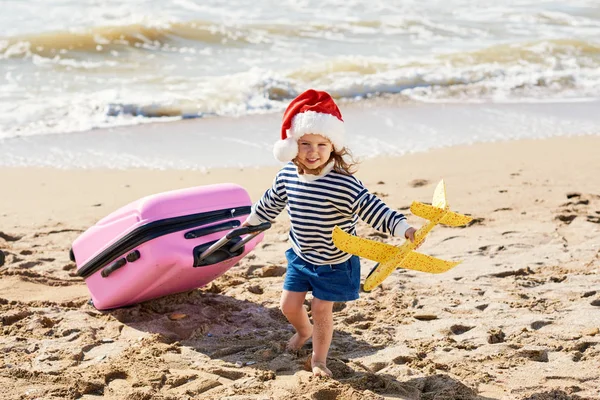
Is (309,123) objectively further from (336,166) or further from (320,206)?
(320,206)

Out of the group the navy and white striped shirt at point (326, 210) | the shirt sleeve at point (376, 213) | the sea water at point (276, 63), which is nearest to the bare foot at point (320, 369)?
the navy and white striped shirt at point (326, 210)

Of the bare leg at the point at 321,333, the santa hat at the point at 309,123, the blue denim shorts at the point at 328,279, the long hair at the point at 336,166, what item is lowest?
the bare leg at the point at 321,333

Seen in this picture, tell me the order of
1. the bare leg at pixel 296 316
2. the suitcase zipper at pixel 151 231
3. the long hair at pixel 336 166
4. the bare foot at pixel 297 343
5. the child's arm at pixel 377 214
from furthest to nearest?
the suitcase zipper at pixel 151 231
the bare foot at pixel 297 343
the bare leg at pixel 296 316
the long hair at pixel 336 166
the child's arm at pixel 377 214

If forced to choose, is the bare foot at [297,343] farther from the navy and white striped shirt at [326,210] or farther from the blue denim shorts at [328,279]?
the navy and white striped shirt at [326,210]

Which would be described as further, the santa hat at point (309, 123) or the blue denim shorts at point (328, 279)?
the blue denim shorts at point (328, 279)

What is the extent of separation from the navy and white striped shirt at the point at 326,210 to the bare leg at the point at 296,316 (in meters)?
0.20

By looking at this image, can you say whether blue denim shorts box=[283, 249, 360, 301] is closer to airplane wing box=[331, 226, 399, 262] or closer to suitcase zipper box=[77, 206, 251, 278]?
airplane wing box=[331, 226, 399, 262]

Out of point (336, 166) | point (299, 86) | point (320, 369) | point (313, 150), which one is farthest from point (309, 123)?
point (299, 86)

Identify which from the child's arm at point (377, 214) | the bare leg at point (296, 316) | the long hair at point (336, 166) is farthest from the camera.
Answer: the bare leg at point (296, 316)

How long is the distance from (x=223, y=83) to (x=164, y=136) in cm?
249

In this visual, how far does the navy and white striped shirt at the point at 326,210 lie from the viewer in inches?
131

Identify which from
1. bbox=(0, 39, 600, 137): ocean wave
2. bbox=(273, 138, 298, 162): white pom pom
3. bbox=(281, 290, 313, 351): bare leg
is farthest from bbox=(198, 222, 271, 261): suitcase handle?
bbox=(0, 39, 600, 137): ocean wave

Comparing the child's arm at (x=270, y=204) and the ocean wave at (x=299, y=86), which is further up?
the child's arm at (x=270, y=204)

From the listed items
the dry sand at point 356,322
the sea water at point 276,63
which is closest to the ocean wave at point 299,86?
the sea water at point 276,63
